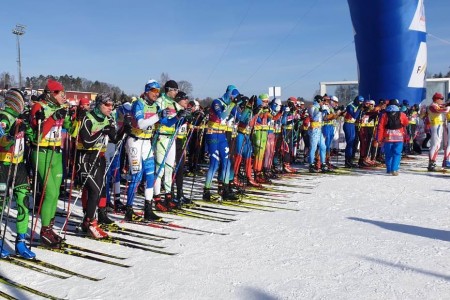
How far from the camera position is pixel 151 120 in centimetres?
579

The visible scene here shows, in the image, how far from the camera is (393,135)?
33.3 feet

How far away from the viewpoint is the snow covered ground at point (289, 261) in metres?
3.59

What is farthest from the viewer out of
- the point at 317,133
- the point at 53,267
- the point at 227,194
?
the point at 317,133

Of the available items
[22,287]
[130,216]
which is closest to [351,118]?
[130,216]

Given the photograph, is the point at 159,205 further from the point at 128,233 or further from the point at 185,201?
the point at 128,233

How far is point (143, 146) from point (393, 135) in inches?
262

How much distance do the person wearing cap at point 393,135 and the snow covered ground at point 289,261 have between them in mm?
3479

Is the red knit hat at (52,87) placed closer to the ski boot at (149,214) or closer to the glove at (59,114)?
the glove at (59,114)

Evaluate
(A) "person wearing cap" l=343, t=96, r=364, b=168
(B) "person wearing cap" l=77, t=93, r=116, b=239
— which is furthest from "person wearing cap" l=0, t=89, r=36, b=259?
(A) "person wearing cap" l=343, t=96, r=364, b=168

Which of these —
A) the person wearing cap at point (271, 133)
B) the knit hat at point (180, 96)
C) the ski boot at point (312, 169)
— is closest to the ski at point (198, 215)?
the knit hat at point (180, 96)

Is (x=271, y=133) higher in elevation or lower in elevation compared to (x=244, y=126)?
lower

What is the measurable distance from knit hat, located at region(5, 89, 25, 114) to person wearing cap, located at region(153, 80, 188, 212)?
2.28 m

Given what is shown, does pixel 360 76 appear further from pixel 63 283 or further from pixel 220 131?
pixel 63 283

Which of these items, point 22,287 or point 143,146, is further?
point 143,146
